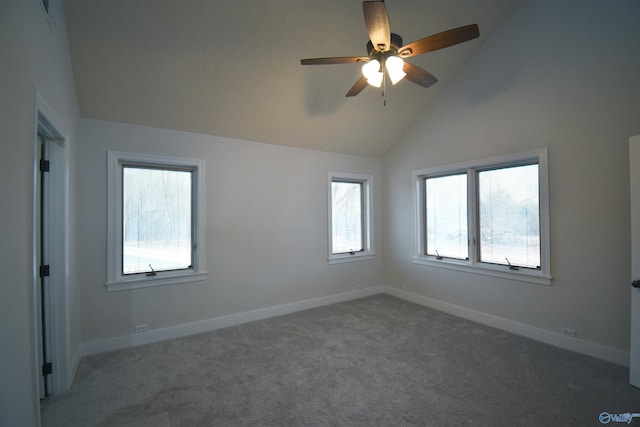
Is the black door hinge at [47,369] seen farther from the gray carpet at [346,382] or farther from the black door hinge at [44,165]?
the black door hinge at [44,165]

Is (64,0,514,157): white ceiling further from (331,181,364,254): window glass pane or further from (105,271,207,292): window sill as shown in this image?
(105,271,207,292): window sill

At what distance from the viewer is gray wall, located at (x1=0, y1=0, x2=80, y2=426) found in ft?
4.43

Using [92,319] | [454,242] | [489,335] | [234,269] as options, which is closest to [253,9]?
[234,269]

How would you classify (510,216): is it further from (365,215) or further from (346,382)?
(346,382)

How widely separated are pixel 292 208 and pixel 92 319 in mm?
2690

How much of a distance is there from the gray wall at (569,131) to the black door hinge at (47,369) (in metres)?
4.56

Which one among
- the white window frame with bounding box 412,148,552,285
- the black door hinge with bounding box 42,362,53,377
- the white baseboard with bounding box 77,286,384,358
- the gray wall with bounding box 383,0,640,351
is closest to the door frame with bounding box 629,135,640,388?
the gray wall with bounding box 383,0,640,351

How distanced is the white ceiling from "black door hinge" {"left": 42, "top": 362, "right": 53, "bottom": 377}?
240 cm

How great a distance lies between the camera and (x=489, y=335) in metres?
3.48

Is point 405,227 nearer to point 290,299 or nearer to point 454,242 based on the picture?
point 454,242

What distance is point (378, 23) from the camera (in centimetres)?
195

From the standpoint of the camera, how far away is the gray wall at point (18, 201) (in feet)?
4.43

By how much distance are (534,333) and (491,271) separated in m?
0.80
